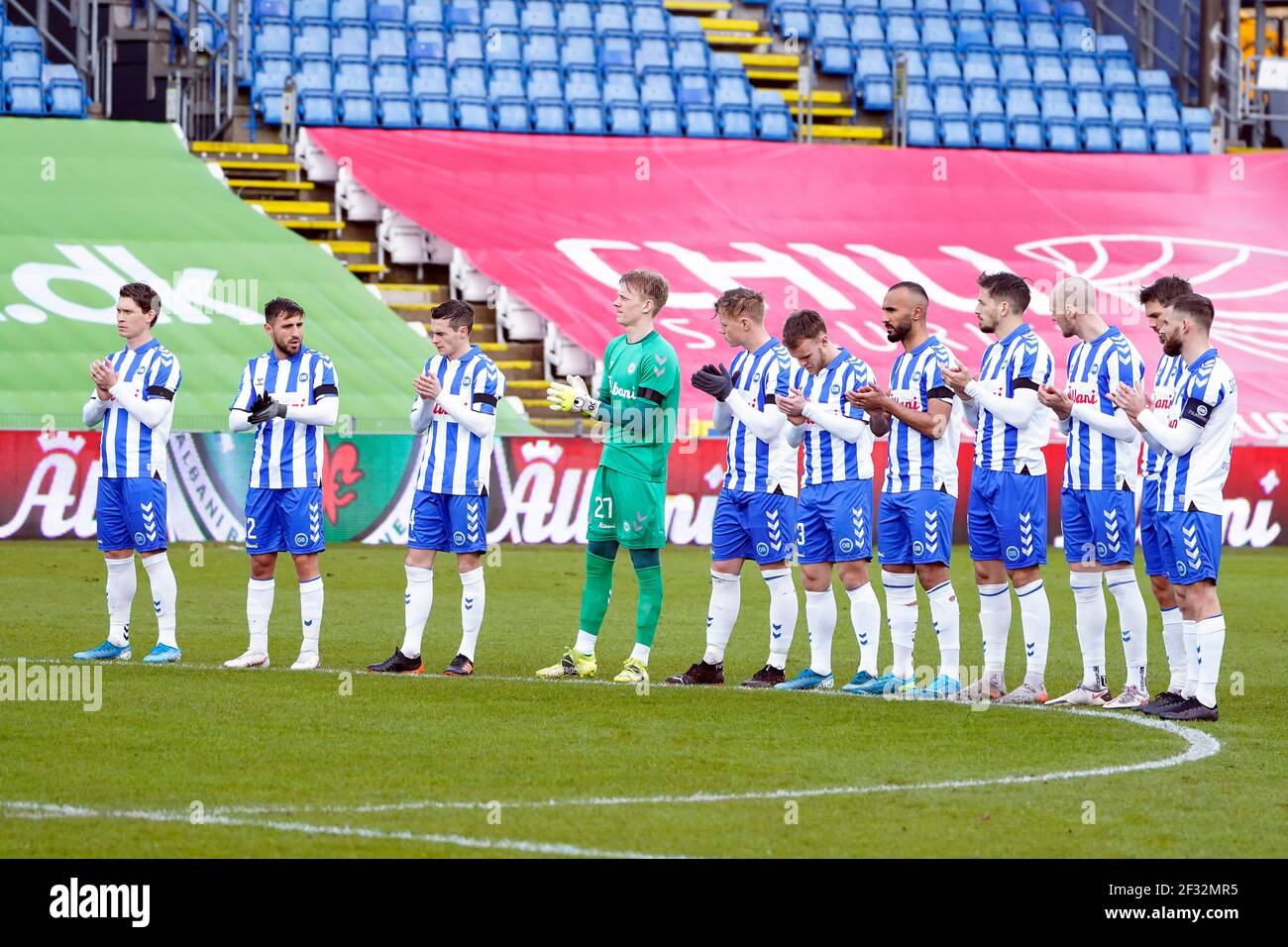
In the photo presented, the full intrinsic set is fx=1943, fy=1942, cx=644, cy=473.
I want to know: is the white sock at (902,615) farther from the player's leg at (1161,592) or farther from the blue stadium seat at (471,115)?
the blue stadium seat at (471,115)

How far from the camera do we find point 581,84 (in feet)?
97.0

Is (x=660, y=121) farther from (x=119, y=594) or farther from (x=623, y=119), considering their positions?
(x=119, y=594)

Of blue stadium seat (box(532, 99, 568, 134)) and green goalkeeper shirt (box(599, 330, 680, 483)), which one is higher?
blue stadium seat (box(532, 99, 568, 134))

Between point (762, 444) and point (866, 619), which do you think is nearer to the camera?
point (866, 619)

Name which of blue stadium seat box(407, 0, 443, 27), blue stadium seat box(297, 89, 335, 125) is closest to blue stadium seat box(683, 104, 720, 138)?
blue stadium seat box(407, 0, 443, 27)

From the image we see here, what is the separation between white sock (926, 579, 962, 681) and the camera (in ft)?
35.4

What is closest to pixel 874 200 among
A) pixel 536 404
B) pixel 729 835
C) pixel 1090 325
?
pixel 536 404

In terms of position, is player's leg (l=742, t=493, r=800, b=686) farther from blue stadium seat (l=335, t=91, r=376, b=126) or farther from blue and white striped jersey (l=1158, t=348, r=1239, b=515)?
blue stadium seat (l=335, t=91, r=376, b=126)

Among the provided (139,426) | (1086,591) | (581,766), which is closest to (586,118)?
(139,426)

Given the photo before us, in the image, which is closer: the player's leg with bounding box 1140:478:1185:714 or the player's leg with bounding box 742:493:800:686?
the player's leg with bounding box 1140:478:1185:714

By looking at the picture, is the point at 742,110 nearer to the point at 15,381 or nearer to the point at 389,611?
the point at 15,381

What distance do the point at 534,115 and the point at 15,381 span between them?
32.5ft

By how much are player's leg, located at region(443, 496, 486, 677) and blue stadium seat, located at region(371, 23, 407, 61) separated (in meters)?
18.8

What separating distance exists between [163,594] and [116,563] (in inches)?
15.1
